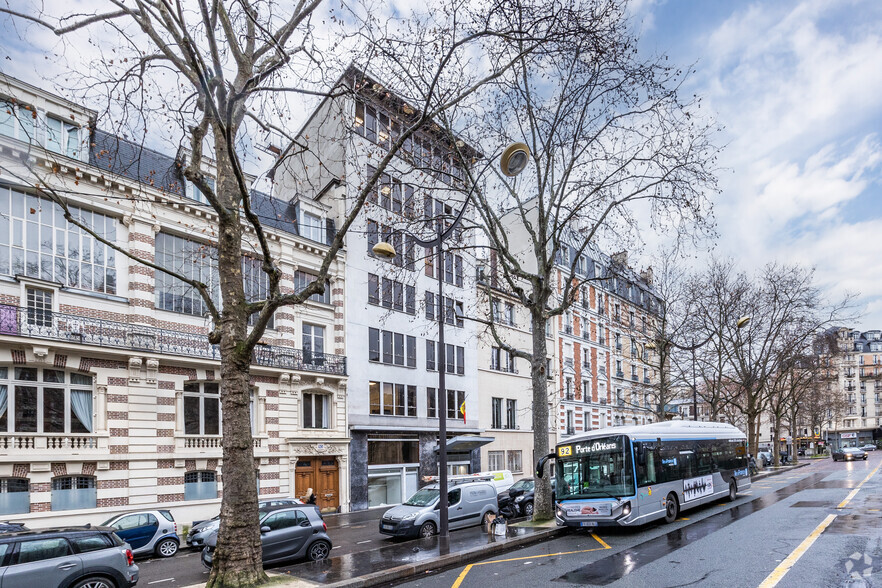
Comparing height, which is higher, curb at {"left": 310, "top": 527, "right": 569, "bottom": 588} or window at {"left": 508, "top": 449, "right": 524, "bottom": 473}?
curb at {"left": 310, "top": 527, "right": 569, "bottom": 588}

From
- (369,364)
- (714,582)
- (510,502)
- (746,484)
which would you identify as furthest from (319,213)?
(714,582)

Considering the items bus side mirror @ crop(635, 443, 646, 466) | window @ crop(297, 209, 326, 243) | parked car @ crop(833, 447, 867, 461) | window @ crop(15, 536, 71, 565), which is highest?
Answer: window @ crop(297, 209, 326, 243)

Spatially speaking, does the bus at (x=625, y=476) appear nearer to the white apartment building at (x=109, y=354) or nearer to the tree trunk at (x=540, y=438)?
the tree trunk at (x=540, y=438)

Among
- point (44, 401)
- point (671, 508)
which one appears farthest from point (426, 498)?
point (44, 401)

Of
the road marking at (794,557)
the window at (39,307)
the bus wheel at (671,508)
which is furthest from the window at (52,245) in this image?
the road marking at (794,557)

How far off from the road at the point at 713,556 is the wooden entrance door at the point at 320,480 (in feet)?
48.9

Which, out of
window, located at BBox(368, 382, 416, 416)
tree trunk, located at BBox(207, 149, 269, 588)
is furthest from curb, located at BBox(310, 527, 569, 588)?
window, located at BBox(368, 382, 416, 416)

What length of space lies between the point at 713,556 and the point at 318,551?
9.18 metres

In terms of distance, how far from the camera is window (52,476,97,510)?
19750 millimetres

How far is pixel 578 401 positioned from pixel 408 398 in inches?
768

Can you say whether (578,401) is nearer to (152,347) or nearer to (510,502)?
(510,502)

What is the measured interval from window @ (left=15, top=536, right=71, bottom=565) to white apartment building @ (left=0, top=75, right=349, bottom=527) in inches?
352

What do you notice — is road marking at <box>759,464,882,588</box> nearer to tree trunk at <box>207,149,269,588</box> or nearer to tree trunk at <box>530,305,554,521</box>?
tree trunk at <box>530,305,554,521</box>

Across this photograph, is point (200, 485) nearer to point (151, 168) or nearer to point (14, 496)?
point (14, 496)
